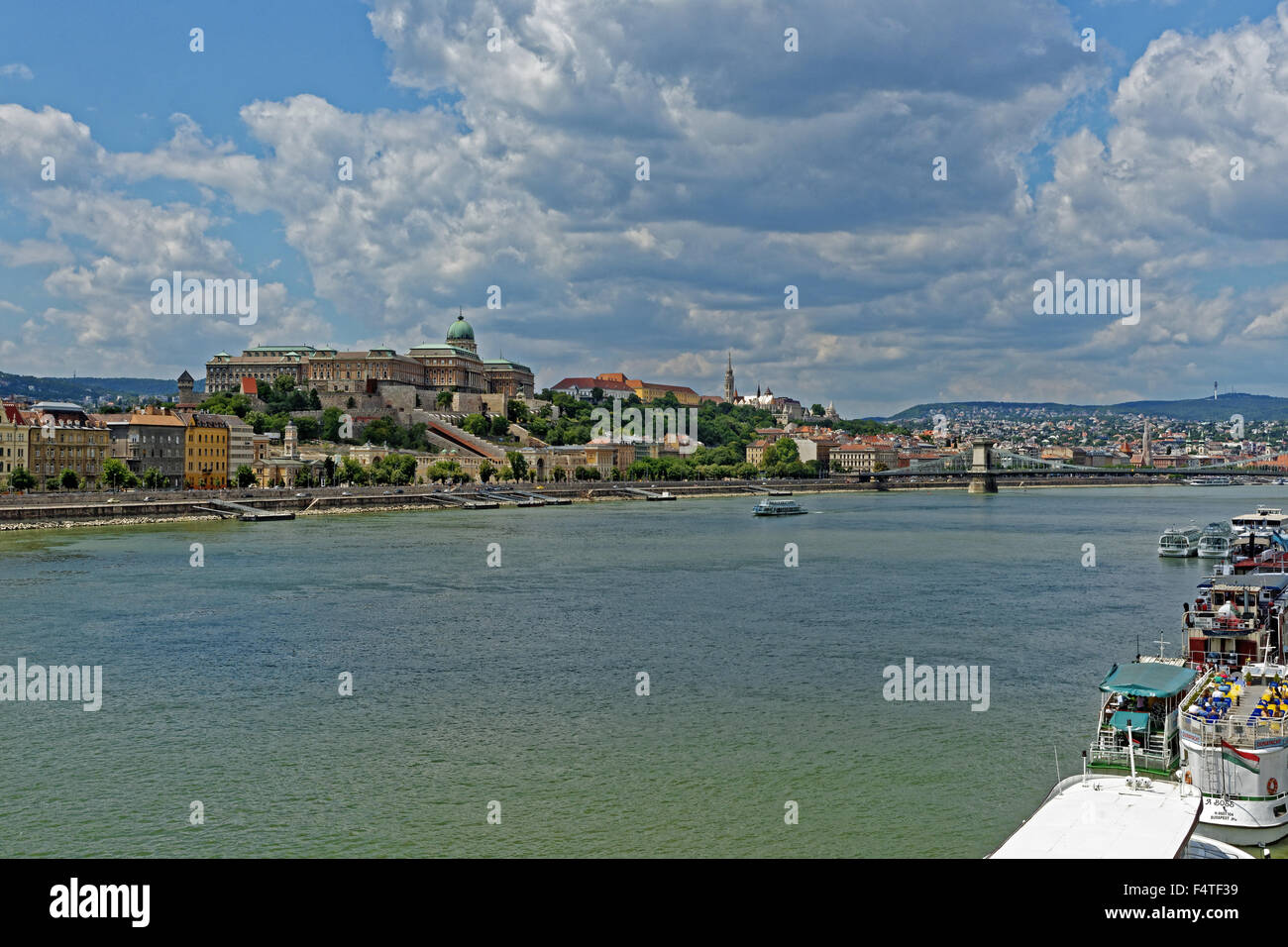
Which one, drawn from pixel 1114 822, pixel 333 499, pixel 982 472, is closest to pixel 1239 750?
pixel 1114 822

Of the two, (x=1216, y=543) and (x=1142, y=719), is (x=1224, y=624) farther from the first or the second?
(x=1216, y=543)

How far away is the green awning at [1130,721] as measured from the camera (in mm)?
10062

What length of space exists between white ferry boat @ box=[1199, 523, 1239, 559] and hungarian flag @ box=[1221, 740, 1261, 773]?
2463 centimetres

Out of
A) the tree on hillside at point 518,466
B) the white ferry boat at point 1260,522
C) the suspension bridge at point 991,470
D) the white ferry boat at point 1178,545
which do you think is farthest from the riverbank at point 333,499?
the white ferry boat at point 1260,522

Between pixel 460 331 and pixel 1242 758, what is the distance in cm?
9488

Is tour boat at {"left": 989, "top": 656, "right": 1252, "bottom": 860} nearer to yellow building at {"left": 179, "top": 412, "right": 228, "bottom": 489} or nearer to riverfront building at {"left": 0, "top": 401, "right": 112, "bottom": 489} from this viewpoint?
riverfront building at {"left": 0, "top": 401, "right": 112, "bottom": 489}

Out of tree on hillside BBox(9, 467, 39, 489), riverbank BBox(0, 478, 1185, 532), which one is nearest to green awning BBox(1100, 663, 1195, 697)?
riverbank BBox(0, 478, 1185, 532)

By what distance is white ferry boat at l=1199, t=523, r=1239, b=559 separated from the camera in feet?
105

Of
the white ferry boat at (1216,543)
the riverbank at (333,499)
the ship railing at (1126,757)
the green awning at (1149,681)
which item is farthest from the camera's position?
the riverbank at (333,499)

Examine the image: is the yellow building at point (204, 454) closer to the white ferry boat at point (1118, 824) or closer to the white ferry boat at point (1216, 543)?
the white ferry boat at point (1216, 543)

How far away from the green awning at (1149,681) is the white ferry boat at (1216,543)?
73.2 feet
